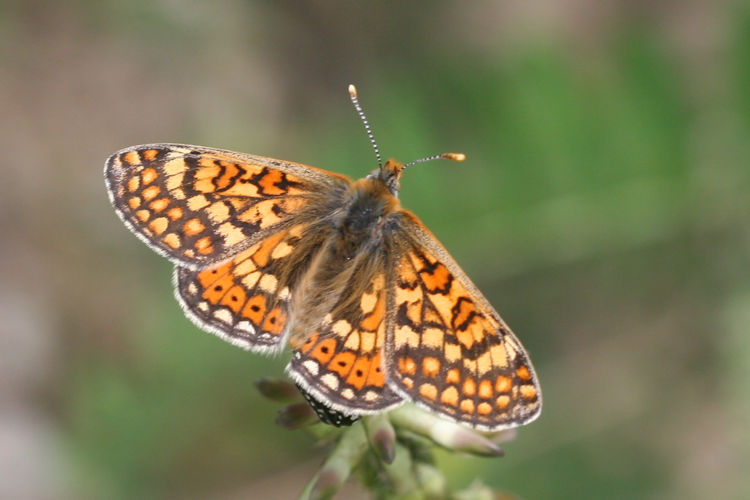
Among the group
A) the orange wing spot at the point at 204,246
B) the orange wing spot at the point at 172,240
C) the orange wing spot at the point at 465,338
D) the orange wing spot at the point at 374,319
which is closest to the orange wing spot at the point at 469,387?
the orange wing spot at the point at 465,338

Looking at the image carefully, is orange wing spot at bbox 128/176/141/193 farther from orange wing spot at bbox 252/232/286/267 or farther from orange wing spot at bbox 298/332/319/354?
orange wing spot at bbox 298/332/319/354

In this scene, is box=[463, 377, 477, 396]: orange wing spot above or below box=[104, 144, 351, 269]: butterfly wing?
below

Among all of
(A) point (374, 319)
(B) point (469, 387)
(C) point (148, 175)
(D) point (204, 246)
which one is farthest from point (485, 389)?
(C) point (148, 175)

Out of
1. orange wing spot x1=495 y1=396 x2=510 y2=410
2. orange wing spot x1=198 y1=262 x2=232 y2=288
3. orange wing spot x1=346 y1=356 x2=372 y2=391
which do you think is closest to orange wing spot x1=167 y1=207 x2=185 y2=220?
orange wing spot x1=198 y1=262 x2=232 y2=288

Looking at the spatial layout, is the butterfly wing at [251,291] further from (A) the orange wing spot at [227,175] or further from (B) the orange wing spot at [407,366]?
(B) the orange wing spot at [407,366]

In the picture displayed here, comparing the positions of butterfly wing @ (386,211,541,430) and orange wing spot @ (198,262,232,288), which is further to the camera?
orange wing spot @ (198,262,232,288)

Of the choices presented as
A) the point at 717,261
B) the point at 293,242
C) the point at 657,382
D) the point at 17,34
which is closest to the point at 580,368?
the point at 657,382
